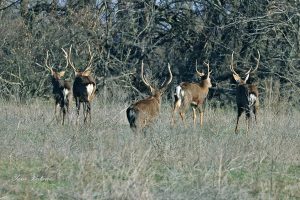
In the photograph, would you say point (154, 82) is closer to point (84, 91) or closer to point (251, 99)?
point (84, 91)

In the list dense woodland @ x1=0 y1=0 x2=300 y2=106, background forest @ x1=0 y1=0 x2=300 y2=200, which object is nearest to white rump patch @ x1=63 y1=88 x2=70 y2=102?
background forest @ x1=0 y1=0 x2=300 y2=200

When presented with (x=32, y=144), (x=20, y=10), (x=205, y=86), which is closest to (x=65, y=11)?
(x=20, y=10)

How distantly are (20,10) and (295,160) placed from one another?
644 inches

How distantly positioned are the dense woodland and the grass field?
979 centimetres

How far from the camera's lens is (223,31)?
23109 millimetres

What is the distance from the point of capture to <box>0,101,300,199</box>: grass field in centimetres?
736

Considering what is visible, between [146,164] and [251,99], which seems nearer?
[146,164]

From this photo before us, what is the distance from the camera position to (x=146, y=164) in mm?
8188

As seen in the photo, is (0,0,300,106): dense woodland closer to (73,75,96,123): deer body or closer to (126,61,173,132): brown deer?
(73,75,96,123): deer body

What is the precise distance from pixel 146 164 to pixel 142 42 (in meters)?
16.3

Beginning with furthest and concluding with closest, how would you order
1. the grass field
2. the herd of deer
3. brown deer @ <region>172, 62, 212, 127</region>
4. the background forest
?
brown deer @ <region>172, 62, 212, 127</region>
the herd of deer
the background forest
the grass field

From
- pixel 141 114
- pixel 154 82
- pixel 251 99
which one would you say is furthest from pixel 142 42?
pixel 141 114

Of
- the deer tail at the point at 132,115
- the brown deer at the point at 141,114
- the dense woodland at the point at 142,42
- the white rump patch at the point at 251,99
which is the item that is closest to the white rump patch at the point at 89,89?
the brown deer at the point at 141,114

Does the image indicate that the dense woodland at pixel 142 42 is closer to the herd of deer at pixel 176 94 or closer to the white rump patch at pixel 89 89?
the herd of deer at pixel 176 94
